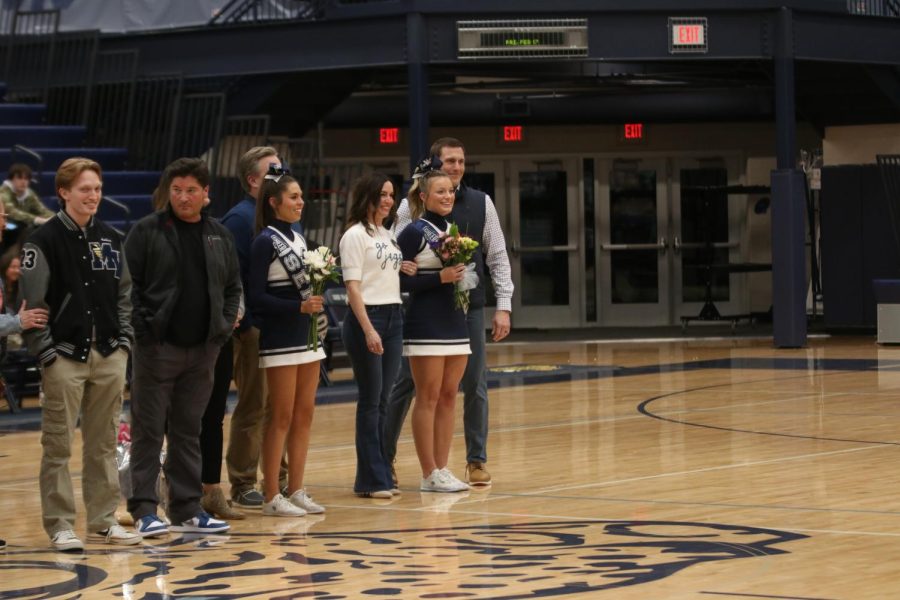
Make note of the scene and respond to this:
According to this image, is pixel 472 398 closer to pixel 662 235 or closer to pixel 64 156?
pixel 64 156

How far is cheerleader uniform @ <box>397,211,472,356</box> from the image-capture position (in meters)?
9.45

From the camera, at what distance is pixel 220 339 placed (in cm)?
830

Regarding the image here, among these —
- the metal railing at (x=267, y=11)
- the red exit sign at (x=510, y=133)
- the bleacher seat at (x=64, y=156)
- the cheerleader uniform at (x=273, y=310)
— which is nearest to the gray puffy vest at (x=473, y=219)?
the cheerleader uniform at (x=273, y=310)

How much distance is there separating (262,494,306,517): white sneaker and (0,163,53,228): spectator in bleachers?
A: 310 inches

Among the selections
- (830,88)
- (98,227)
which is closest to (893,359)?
(830,88)

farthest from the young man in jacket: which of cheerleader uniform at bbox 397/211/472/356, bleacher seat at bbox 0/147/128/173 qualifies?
bleacher seat at bbox 0/147/128/173

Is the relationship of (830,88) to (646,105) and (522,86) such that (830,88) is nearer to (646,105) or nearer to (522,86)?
(646,105)

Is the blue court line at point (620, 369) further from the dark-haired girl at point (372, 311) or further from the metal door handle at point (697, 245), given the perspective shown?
the metal door handle at point (697, 245)

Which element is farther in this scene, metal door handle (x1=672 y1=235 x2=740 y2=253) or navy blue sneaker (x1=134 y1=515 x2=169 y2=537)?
metal door handle (x1=672 y1=235 x2=740 y2=253)

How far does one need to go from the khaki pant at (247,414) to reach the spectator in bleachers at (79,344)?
1083mm

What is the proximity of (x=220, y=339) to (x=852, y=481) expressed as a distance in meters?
3.62

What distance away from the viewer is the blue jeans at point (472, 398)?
979 centimetres

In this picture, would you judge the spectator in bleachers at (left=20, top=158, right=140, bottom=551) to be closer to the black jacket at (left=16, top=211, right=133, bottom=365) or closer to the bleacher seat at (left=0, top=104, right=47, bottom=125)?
the black jacket at (left=16, top=211, right=133, bottom=365)

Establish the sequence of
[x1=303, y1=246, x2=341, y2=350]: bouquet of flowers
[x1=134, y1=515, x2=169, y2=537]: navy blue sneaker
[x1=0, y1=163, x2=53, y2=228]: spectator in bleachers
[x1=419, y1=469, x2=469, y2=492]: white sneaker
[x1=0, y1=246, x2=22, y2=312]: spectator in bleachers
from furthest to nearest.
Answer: [x1=0, y1=163, x2=53, y2=228]: spectator in bleachers → [x1=0, y1=246, x2=22, y2=312]: spectator in bleachers → [x1=419, y1=469, x2=469, y2=492]: white sneaker → [x1=303, y1=246, x2=341, y2=350]: bouquet of flowers → [x1=134, y1=515, x2=169, y2=537]: navy blue sneaker
